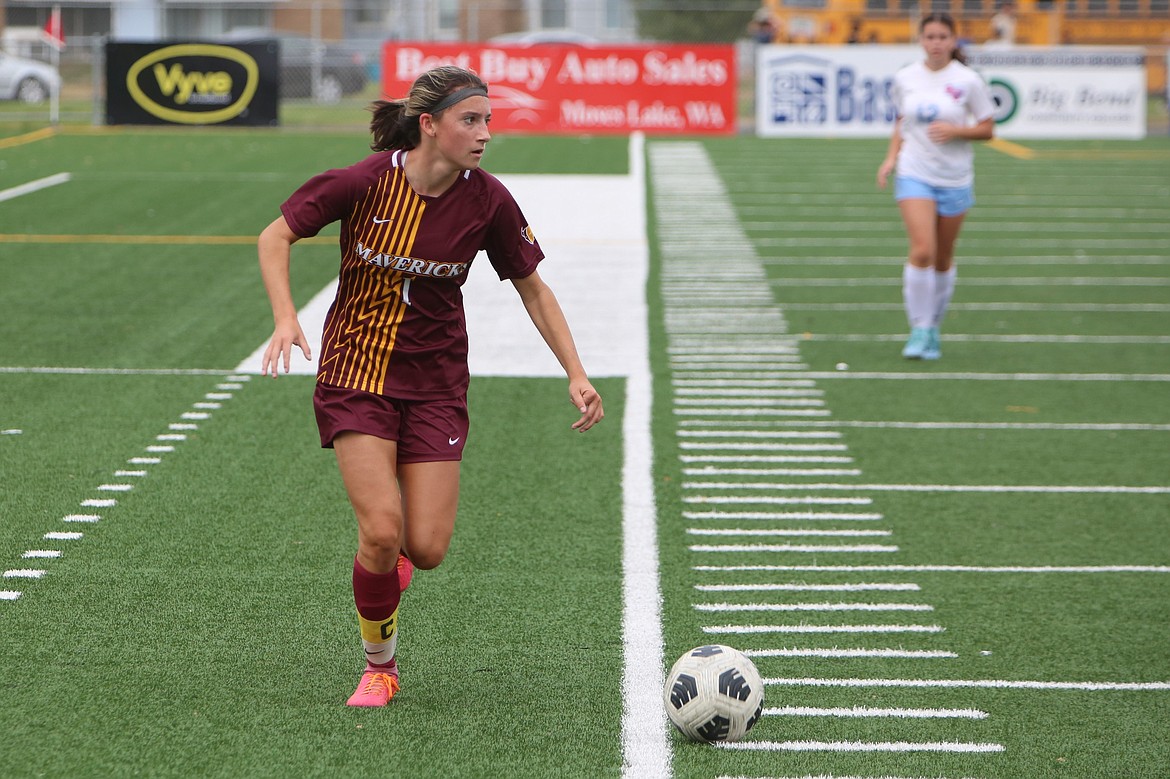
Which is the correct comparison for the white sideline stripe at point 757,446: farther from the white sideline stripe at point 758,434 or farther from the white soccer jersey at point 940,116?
the white soccer jersey at point 940,116

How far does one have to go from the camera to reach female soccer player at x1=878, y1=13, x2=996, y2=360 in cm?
1000

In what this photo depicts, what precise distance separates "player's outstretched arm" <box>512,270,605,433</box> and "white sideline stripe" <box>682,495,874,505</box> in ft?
8.39

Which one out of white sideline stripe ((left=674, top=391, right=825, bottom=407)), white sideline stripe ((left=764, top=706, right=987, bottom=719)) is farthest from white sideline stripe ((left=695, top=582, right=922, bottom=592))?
white sideline stripe ((left=674, top=391, right=825, bottom=407))

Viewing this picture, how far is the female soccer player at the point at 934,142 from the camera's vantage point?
394 inches

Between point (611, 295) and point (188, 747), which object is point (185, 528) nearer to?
point (188, 747)

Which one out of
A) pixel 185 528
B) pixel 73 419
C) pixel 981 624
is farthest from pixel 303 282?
pixel 981 624

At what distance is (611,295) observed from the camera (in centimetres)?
1265

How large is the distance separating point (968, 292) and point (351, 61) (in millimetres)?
→ 23482

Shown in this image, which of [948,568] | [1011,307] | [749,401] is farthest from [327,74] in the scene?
[948,568]

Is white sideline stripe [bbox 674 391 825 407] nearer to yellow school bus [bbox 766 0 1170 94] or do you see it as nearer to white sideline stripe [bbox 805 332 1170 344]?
white sideline stripe [bbox 805 332 1170 344]

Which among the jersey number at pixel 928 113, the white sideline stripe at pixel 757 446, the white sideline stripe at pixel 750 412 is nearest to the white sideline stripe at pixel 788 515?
the white sideline stripe at pixel 757 446

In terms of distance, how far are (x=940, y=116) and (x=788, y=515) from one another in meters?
4.02

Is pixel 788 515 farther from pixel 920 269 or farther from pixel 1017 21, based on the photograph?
pixel 1017 21

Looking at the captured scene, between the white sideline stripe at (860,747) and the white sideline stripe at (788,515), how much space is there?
254 centimetres
